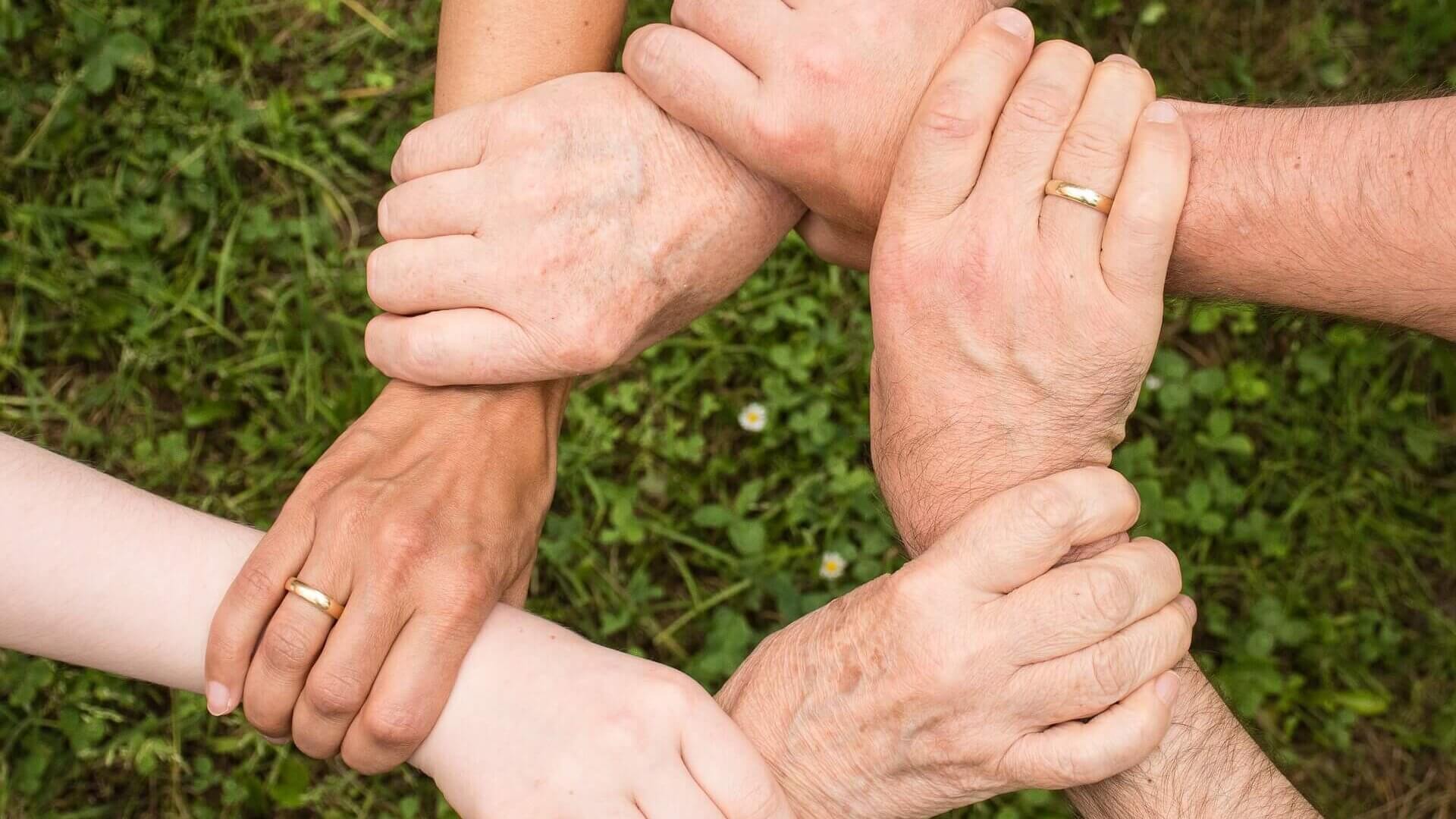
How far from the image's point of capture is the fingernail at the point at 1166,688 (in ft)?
6.07

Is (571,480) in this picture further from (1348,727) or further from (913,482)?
(1348,727)

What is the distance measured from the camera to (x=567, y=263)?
7.14ft

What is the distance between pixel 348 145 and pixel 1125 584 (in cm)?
272

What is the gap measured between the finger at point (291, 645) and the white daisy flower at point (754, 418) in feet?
4.82

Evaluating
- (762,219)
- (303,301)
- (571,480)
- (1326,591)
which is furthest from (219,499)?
(1326,591)

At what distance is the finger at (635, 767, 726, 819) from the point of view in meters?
1.86

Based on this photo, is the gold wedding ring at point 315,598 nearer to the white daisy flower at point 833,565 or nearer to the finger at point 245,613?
the finger at point 245,613

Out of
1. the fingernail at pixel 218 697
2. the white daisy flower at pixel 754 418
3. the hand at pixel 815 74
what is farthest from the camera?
the white daisy flower at pixel 754 418

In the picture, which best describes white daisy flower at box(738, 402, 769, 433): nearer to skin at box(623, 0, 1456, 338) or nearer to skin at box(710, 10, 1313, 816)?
skin at box(623, 0, 1456, 338)

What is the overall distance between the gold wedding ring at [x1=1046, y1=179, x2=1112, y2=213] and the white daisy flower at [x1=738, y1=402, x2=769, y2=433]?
1.46 m

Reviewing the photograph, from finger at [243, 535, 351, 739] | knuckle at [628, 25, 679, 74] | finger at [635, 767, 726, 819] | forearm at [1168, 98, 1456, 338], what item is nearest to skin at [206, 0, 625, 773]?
finger at [243, 535, 351, 739]

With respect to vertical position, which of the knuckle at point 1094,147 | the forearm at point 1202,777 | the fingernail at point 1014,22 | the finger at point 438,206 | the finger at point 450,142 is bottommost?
the forearm at point 1202,777

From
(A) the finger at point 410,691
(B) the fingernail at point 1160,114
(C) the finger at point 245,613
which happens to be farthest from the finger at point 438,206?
(B) the fingernail at point 1160,114

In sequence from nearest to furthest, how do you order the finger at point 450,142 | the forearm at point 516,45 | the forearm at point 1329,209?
the forearm at point 1329,209
the finger at point 450,142
the forearm at point 516,45
